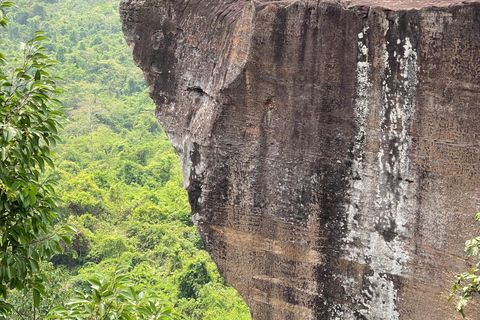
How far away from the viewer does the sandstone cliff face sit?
15.3ft

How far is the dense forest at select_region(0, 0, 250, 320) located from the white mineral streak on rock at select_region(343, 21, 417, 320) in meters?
2.30

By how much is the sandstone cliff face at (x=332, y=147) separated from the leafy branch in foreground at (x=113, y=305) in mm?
2319

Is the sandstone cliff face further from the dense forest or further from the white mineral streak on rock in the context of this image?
the dense forest

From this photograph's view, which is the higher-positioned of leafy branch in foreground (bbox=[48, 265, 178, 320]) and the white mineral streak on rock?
the white mineral streak on rock

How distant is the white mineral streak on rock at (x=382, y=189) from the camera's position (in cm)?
475

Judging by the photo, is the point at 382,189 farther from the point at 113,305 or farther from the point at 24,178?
the point at 24,178

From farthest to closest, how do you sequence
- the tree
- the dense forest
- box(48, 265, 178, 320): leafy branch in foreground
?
the dense forest → the tree → box(48, 265, 178, 320): leafy branch in foreground

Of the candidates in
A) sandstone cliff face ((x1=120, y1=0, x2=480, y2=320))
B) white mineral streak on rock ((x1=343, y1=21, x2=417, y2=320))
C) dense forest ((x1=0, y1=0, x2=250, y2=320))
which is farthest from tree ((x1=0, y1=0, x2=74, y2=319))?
white mineral streak on rock ((x1=343, y1=21, x2=417, y2=320))

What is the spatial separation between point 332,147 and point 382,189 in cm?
63

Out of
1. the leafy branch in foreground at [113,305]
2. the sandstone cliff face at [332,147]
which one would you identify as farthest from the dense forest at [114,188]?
the sandstone cliff face at [332,147]

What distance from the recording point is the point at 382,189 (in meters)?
4.98

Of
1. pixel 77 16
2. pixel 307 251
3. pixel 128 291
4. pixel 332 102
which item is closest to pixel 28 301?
pixel 307 251

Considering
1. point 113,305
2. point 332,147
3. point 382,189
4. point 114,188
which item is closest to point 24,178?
point 113,305

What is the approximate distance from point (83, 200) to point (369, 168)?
13366 millimetres
